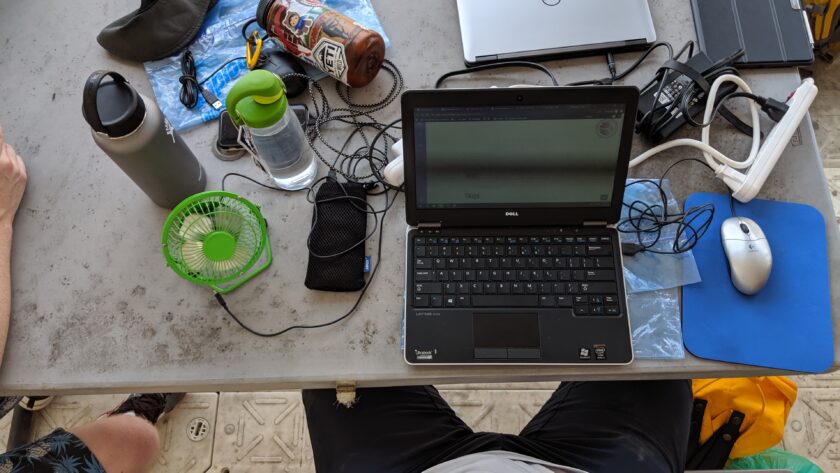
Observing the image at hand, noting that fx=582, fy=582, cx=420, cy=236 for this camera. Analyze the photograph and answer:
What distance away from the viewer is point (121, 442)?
112cm

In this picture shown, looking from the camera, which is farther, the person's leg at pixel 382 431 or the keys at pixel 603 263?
the person's leg at pixel 382 431

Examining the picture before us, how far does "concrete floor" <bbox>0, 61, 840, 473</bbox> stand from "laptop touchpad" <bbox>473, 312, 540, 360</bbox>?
0.66 meters

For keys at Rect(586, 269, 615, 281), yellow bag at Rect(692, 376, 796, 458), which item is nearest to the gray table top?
keys at Rect(586, 269, 615, 281)

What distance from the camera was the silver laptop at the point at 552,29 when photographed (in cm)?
95

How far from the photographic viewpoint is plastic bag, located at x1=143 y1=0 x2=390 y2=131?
956 millimetres

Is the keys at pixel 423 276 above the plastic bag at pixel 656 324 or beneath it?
above

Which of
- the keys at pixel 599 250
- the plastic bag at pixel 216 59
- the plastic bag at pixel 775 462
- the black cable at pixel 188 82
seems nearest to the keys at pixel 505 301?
the keys at pixel 599 250

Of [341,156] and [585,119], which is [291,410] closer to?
[341,156]

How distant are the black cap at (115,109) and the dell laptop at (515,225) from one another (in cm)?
33

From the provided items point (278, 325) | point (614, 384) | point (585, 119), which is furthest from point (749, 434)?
point (278, 325)

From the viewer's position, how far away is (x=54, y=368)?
80 cm

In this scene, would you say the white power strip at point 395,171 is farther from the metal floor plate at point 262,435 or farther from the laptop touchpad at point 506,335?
the metal floor plate at point 262,435

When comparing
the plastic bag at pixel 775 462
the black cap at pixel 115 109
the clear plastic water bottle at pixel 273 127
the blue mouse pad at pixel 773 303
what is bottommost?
the plastic bag at pixel 775 462

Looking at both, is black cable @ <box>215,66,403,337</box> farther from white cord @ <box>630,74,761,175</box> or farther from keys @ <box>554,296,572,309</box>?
white cord @ <box>630,74,761,175</box>
